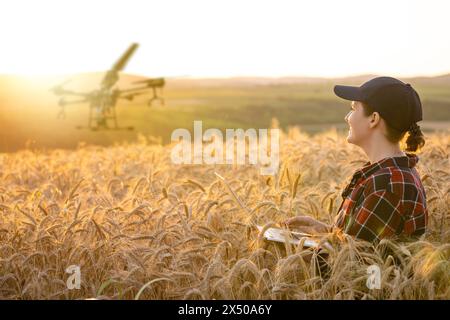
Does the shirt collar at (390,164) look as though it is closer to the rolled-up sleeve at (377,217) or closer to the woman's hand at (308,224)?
the rolled-up sleeve at (377,217)

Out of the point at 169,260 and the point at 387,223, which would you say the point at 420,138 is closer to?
the point at 387,223

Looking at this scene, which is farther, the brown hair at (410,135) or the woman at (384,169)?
the brown hair at (410,135)

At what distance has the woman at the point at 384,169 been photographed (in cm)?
358

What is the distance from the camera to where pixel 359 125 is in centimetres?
380

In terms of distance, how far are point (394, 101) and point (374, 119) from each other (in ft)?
0.48

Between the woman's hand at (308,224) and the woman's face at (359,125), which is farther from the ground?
the woman's face at (359,125)

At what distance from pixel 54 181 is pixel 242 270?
487 cm

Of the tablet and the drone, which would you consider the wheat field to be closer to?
the tablet

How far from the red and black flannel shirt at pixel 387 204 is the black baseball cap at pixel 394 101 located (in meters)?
0.21

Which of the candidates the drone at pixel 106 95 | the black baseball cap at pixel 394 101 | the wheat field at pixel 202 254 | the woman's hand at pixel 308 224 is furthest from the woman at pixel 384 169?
the drone at pixel 106 95

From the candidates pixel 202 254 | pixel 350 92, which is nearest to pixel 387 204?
pixel 350 92

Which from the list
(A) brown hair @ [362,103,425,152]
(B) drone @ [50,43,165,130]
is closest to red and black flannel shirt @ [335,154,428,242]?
(A) brown hair @ [362,103,425,152]
